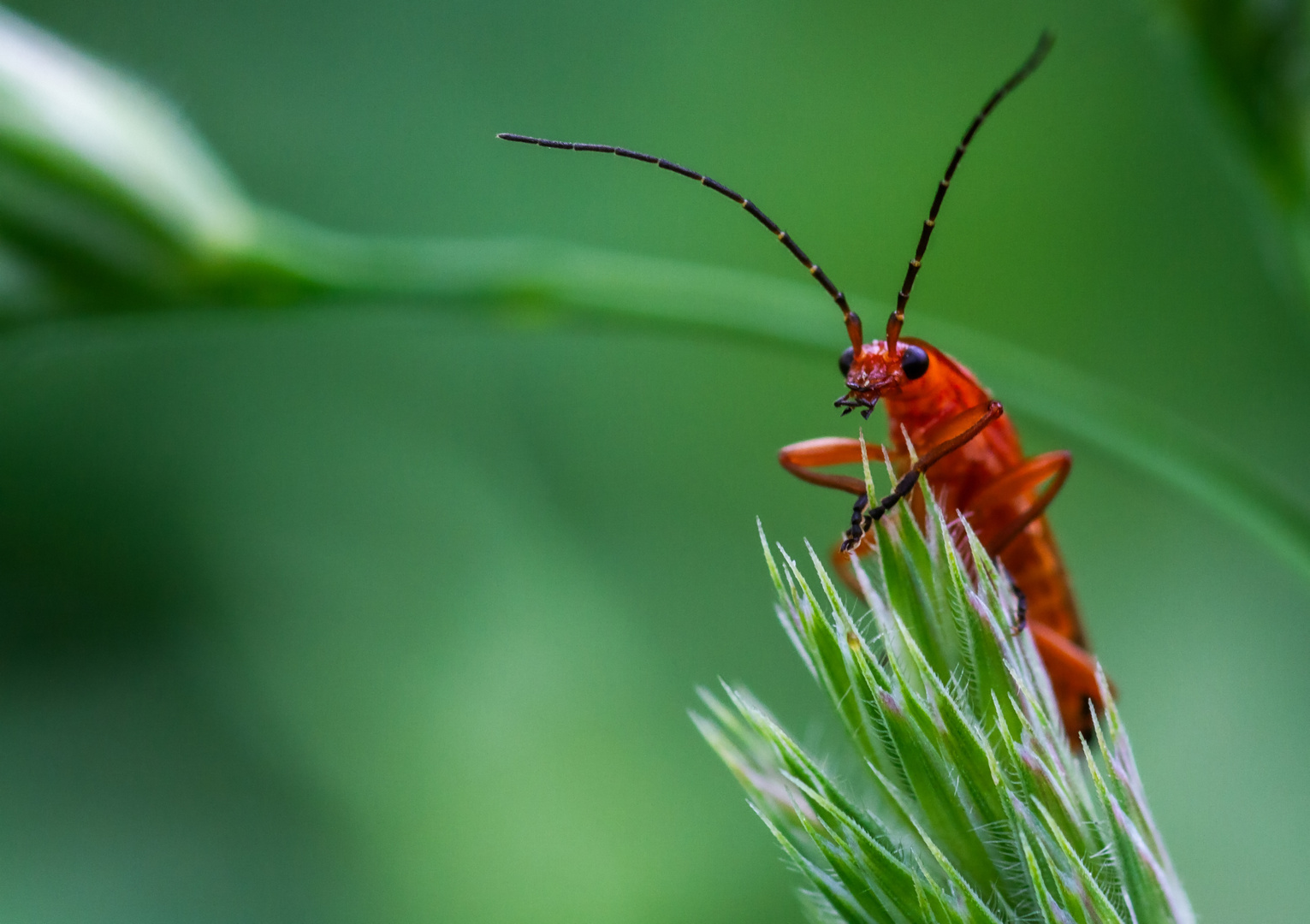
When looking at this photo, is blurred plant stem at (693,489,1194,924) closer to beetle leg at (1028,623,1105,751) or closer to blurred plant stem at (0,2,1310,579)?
beetle leg at (1028,623,1105,751)

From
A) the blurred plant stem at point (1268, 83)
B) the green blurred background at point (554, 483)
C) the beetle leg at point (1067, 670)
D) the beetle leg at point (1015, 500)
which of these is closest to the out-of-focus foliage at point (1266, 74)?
the blurred plant stem at point (1268, 83)

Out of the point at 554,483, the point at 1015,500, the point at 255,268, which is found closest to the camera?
the point at 1015,500

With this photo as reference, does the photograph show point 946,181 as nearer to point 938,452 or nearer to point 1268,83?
point 938,452

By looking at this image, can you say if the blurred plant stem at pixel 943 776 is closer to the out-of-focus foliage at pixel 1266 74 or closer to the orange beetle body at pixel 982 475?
the orange beetle body at pixel 982 475

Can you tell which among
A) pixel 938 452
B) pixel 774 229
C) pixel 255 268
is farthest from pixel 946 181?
pixel 255 268

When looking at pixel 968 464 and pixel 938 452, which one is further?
pixel 968 464

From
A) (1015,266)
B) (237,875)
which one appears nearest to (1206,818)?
(1015,266)

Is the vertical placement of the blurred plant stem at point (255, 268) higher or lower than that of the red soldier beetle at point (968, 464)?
higher
